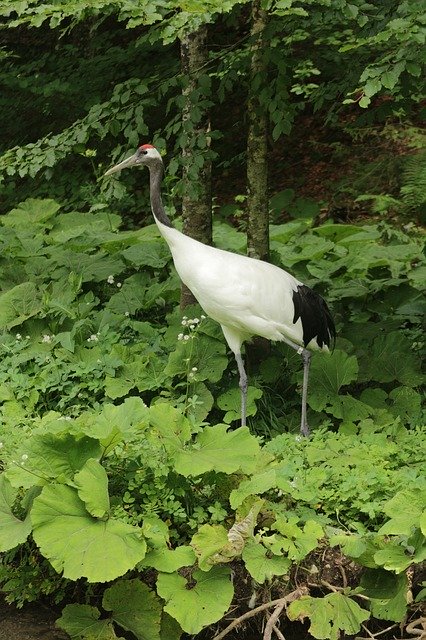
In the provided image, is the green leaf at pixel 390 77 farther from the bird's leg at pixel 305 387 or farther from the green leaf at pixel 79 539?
the green leaf at pixel 79 539

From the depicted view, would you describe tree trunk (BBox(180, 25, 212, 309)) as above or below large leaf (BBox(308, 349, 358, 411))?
above

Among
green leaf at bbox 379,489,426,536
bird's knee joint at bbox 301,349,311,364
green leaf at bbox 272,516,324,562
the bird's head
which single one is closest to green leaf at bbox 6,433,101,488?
green leaf at bbox 272,516,324,562

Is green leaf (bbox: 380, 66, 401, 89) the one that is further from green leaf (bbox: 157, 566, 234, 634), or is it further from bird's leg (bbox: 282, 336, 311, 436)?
green leaf (bbox: 157, 566, 234, 634)

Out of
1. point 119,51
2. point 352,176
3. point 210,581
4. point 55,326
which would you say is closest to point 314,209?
point 352,176

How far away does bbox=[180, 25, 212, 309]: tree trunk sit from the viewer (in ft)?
18.6

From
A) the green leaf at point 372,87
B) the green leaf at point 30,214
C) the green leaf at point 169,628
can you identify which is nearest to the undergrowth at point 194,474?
the green leaf at point 169,628

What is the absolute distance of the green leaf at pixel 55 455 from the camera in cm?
438

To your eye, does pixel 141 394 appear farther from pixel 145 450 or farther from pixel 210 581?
pixel 210 581

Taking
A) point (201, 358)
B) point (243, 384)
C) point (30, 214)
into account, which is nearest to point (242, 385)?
point (243, 384)

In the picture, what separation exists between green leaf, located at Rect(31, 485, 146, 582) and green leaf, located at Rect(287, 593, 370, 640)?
0.70 m

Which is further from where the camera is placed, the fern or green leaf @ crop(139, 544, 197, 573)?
the fern

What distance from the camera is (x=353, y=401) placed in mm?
5582

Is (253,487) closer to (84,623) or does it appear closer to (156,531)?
(156,531)

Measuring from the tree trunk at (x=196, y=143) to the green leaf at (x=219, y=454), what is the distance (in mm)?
1785
